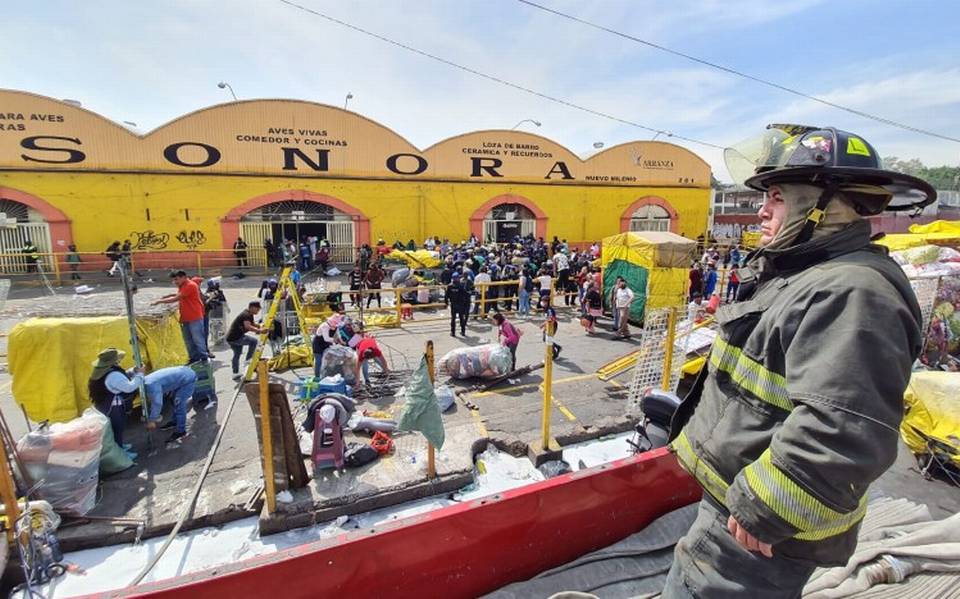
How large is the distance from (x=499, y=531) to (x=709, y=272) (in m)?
13.5

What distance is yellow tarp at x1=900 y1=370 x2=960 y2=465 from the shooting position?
5.42 metres

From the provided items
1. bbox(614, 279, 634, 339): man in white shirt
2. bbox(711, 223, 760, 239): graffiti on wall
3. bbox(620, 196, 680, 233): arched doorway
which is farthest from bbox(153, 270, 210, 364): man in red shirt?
bbox(711, 223, 760, 239): graffiti on wall

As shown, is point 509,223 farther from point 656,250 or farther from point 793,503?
point 793,503

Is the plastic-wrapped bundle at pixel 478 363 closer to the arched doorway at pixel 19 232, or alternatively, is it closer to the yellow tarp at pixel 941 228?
the yellow tarp at pixel 941 228

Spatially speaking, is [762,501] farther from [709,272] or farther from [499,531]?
[709,272]

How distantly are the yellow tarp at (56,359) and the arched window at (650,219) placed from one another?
2719 cm

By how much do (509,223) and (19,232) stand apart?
70.0ft

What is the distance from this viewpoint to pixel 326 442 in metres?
4.99

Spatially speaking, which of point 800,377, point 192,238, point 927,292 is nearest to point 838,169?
point 800,377

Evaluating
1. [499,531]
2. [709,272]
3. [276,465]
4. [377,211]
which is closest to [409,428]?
[276,465]

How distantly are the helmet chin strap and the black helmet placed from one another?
12 millimetres

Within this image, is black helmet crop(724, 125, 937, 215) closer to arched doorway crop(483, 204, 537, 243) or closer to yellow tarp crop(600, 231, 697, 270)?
yellow tarp crop(600, 231, 697, 270)

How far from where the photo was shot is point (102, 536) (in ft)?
13.8

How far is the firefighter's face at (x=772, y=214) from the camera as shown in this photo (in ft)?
6.03
